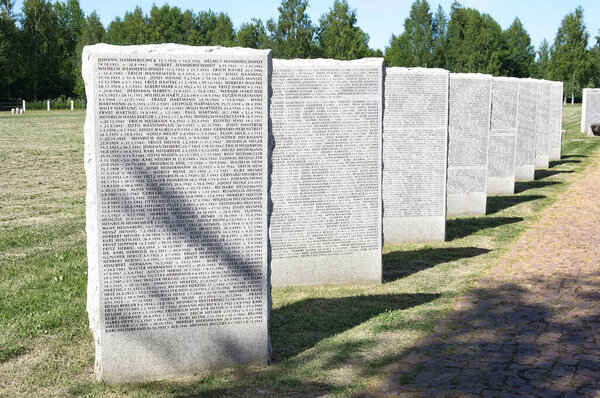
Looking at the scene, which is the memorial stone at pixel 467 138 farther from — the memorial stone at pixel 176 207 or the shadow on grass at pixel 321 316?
the memorial stone at pixel 176 207

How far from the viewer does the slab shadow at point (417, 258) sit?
9.40 m

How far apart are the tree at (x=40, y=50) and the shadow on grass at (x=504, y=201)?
58.1 meters

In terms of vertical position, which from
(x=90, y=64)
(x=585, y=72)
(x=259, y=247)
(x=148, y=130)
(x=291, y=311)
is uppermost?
(x=585, y=72)

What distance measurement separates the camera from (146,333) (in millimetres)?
5613

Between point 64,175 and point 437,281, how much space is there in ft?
40.7

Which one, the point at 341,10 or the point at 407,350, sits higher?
the point at 341,10

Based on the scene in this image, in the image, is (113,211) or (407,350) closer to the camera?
(113,211)

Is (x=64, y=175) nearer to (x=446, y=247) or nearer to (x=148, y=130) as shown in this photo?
(x=446, y=247)

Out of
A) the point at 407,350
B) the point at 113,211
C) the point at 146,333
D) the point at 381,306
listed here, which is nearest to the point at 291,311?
the point at 381,306

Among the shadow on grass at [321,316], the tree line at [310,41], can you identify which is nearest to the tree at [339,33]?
the tree line at [310,41]

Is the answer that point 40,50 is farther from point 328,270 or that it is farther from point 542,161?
point 328,270

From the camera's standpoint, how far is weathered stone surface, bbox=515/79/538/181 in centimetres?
1786

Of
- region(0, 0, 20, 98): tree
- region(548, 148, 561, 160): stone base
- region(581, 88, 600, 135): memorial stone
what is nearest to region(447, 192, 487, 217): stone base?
region(548, 148, 561, 160): stone base

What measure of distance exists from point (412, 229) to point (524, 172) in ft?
30.2
